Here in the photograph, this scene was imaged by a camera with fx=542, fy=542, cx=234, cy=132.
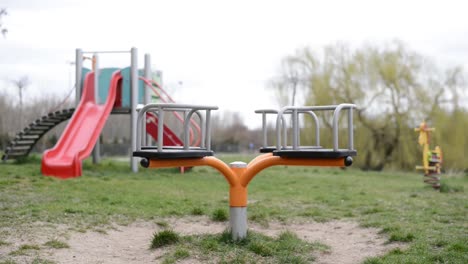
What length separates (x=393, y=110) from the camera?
23.8 m

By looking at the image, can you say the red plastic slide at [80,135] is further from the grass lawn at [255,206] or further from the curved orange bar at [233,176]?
the curved orange bar at [233,176]

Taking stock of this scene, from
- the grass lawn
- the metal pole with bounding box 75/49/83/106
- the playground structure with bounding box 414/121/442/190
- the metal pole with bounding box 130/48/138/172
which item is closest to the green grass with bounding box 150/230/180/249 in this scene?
the grass lawn

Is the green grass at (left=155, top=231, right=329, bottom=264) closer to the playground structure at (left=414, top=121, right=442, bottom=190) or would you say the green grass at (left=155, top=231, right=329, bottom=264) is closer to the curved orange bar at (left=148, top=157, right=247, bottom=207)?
the curved orange bar at (left=148, top=157, right=247, bottom=207)

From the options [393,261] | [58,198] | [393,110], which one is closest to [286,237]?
[393,261]

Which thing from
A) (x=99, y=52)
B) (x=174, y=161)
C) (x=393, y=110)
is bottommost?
(x=174, y=161)

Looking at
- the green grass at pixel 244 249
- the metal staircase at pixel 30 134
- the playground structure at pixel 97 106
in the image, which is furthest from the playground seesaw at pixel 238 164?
the metal staircase at pixel 30 134

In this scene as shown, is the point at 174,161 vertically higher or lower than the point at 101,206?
higher

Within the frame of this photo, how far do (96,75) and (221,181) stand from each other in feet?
18.0

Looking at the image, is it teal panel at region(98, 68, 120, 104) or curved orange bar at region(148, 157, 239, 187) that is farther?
teal panel at region(98, 68, 120, 104)

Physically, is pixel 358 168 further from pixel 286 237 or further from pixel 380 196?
pixel 286 237

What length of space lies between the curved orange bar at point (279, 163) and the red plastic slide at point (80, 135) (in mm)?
8074

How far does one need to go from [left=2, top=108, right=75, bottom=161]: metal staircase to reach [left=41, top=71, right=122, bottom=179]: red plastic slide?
1.06 meters

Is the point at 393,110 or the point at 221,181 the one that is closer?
the point at 221,181

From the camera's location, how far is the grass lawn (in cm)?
636
